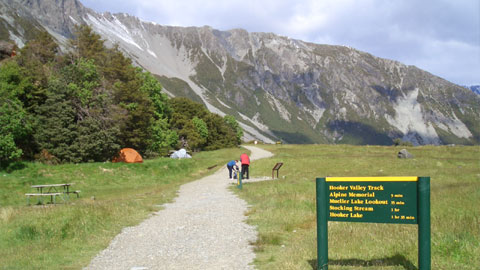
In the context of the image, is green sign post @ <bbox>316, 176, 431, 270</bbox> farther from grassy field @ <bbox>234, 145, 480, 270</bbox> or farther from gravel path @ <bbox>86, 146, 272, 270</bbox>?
gravel path @ <bbox>86, 146, 272, 270</bbox>

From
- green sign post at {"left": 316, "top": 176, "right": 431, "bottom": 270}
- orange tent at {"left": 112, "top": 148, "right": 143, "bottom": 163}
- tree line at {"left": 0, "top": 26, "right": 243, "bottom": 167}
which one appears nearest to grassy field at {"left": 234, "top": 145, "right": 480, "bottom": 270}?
green sign post at {"left": 316, "top": 176, "right": 431, "bottom": 270}

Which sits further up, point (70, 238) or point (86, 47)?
point (86, 47)

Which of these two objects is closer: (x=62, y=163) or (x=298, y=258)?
(x=298, y=258)

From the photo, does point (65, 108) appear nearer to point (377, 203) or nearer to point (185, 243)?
point (185, 243)

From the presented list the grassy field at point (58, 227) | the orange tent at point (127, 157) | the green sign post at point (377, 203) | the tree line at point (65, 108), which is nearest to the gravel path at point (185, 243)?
the grassy field at point (58, 227)

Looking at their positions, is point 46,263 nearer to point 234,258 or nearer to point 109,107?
point 234,258

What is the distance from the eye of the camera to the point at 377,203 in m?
7.18

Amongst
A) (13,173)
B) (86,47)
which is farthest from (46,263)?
(86,47)

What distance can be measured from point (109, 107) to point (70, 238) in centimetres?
3359

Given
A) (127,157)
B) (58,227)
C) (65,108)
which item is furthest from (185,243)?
(127,157)

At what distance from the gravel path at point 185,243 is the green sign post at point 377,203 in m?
2.39

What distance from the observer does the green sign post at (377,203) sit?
271 inches

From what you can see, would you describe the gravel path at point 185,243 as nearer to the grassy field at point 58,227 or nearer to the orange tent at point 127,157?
the grassy field at point 58,227

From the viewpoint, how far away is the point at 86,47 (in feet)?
193
